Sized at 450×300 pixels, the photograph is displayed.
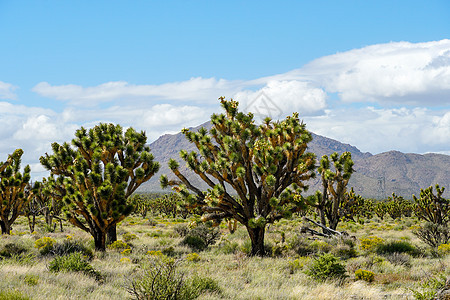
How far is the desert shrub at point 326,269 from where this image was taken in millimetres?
10164

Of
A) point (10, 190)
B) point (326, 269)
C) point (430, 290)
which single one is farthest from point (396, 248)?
point (10, 190)

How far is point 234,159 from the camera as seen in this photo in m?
13.9

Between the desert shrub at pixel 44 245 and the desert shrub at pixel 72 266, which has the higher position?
the desert shrub at pixel 72 266

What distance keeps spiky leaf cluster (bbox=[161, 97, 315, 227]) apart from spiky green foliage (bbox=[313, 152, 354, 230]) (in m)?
2.11

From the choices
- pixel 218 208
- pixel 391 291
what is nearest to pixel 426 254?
pixel 391 291

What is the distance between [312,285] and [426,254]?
876cm

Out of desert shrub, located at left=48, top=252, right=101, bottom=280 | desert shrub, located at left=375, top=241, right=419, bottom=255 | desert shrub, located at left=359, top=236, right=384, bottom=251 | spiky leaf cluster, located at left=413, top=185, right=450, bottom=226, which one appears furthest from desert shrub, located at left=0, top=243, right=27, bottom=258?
spiky leaf cluster, located at left=413, top=185, right=450, bottom=226

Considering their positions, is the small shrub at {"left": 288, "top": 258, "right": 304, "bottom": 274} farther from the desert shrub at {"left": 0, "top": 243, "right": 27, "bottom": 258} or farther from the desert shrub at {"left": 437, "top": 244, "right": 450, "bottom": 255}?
the desert shrub at {"left": 0, "top": 243, "right": 27, "bottom": 258}

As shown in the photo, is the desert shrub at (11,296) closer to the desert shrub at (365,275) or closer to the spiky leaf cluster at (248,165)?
the spiky leaf cluster at (248,165)

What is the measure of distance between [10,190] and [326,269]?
17750mm

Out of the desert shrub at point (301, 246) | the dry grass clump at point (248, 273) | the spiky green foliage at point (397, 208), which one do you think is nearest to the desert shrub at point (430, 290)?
the dry grass clump at point (248, 273)

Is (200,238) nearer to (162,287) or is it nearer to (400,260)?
(400,260)

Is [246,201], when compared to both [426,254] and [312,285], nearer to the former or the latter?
[312,285]

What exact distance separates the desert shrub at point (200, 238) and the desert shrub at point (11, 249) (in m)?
7.16
